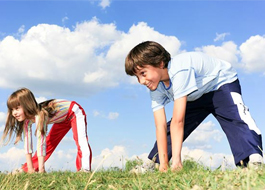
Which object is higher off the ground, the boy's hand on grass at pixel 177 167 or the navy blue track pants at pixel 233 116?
the navy blue track pants at pixel 233 116

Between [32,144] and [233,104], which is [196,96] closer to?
[233,104]

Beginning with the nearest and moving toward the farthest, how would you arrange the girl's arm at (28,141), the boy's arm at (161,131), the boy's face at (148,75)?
1. the boy's face at (148,75)
2. the boy's arm at (161,131)
3. the girl's arm at (28,141)

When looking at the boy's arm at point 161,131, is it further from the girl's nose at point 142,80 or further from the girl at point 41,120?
the girl at point 41,120

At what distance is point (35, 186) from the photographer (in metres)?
4.41

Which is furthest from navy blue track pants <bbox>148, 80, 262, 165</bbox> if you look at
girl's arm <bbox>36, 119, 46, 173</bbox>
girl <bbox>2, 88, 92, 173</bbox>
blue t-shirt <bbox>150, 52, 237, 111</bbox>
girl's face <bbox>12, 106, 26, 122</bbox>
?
girl's face <bbox>12, 106, 26, 122</bbox>

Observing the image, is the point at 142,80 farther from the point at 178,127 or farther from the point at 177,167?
the point at 177,167

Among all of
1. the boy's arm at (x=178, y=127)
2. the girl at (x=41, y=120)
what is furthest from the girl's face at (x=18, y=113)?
the boy's arm at (x=178, y=127)

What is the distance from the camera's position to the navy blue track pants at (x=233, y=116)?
14.7ft

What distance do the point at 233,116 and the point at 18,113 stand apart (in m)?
3.90

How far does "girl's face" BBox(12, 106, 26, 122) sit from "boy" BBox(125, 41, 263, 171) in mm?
2664

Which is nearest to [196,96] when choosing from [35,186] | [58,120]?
[35,186]

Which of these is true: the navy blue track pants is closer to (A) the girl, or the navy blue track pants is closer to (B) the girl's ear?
(B) the girl's ear

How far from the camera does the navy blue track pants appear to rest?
14.7ft

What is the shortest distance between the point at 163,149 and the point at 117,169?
1.30 m
